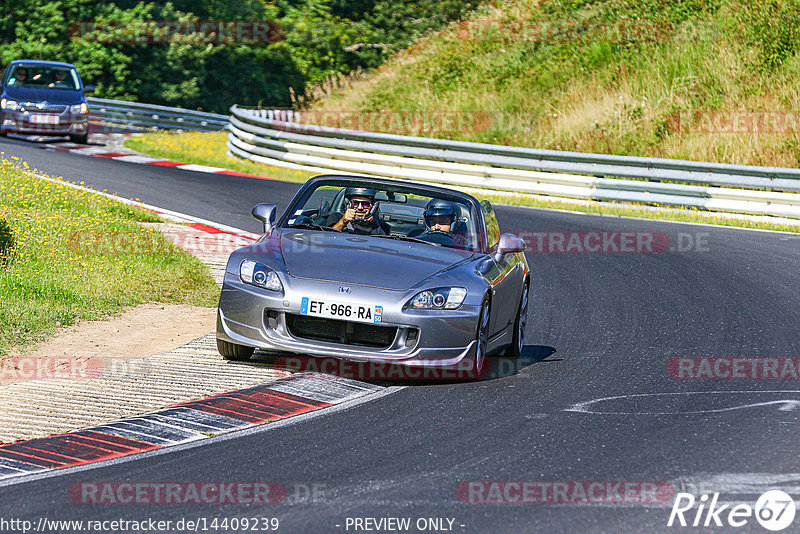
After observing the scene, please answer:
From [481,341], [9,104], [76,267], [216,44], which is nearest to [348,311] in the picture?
[481,341]

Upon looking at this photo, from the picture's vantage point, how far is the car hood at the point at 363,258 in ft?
25.9

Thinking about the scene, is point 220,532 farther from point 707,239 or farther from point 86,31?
point 86,31

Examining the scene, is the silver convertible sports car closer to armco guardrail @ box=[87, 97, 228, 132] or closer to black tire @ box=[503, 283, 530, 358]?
black tire @ box=[503, 283, 530, 358]

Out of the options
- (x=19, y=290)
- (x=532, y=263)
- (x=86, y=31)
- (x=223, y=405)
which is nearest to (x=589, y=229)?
(x=532, y=263)

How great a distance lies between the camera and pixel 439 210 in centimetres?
927

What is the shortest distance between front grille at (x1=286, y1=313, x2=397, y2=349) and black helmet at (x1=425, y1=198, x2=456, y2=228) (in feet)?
5.59

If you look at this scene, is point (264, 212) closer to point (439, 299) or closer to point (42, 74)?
point (439, 299)

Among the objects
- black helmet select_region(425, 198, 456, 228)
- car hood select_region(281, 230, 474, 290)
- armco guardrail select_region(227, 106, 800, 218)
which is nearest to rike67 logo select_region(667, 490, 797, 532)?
car hood select_region(281, 230, 474, 290)

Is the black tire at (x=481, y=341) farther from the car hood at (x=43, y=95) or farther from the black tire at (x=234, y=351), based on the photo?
the car hood at (x=43, y=95)

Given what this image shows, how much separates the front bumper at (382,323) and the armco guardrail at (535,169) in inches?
498

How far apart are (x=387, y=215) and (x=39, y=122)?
60.7 feet

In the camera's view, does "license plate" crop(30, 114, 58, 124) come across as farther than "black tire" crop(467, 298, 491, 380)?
Yes

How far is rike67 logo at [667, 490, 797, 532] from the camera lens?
Answer: 5062 mm

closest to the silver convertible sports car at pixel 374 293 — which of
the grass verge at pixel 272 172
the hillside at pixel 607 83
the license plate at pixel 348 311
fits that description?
the license plate at pixel 348 311
